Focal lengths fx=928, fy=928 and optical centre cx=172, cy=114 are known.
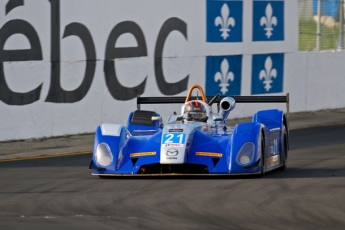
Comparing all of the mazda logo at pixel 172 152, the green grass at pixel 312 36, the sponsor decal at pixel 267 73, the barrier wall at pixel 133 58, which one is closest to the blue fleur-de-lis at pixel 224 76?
the barrier wall at pixel 133 58

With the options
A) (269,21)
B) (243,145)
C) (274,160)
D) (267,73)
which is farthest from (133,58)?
(243,145)

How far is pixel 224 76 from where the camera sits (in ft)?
69.5

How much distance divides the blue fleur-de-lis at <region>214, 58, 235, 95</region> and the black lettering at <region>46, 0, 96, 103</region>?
387 centimetres

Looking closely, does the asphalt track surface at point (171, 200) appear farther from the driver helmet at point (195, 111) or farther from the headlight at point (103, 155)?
the driver helmet at point (195, 111)

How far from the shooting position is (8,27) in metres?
16.6

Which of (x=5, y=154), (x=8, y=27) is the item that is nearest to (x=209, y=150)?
(x=5, y=154)

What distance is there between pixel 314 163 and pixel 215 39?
791cm

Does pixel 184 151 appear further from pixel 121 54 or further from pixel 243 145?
pixel 121 54

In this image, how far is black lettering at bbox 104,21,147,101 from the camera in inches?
729

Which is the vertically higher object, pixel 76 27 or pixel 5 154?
pixel 76 27

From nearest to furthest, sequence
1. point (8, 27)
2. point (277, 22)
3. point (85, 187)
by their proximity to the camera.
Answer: point (85, 187) → point (8, 27) → point (277, 22)

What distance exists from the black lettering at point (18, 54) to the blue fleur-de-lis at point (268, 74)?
6840 millimetres

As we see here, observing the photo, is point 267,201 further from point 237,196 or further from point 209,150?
point 209,150

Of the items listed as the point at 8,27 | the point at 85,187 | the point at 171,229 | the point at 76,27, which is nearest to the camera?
the point at 171,229
